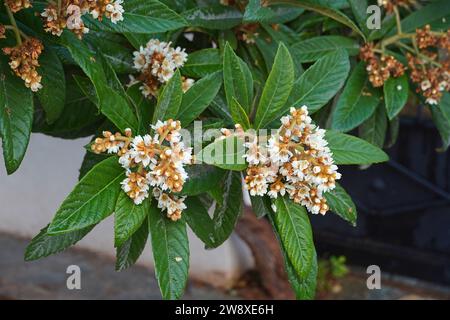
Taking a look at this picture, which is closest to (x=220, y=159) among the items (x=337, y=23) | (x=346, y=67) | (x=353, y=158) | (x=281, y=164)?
(x=281, y=164)

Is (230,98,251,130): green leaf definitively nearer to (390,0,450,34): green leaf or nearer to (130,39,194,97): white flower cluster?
(130,39,194,97): white flower cluster

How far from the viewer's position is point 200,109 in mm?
1319

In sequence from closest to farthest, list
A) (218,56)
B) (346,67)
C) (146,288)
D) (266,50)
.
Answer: (346,67) → (218,56) → (266,50) → (146,288)

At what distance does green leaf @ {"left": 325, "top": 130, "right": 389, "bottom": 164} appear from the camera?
1269 mm

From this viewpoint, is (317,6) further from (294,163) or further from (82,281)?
(82,281)

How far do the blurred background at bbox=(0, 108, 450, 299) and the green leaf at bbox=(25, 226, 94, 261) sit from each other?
2.08 metres

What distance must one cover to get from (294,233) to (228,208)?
220 mm

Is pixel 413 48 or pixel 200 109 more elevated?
pixel 413 48

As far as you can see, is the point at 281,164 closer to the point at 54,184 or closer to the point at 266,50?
the point at 266,50

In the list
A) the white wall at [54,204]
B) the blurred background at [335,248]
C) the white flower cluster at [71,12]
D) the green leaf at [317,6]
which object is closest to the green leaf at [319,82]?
the green leaf at [317,6]

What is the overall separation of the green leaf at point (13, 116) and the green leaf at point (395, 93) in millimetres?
813

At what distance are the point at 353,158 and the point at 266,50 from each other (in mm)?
489

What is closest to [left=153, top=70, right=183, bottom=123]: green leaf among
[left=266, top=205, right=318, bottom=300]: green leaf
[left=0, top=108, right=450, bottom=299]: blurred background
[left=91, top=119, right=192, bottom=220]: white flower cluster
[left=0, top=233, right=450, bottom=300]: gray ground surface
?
[left=91, top=119, right=192, bottom=220]: white flower cluster

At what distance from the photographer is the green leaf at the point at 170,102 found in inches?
49.8
